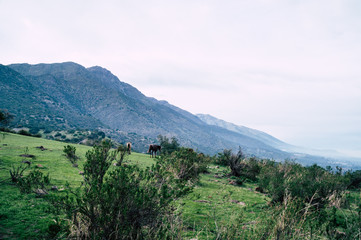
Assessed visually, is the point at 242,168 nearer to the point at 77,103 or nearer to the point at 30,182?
the point at 30,182

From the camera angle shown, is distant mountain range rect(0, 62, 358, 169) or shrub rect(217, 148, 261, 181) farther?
distant mountain range rect(0, 62, 358, 169)

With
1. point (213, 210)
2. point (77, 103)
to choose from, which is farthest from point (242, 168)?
point (77, 103)

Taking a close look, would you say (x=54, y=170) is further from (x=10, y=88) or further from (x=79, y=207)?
(x=10, y=88)

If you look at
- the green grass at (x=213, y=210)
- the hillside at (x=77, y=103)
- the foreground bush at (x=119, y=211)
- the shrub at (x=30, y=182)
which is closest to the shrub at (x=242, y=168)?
the green grass at (x=213, y=210)

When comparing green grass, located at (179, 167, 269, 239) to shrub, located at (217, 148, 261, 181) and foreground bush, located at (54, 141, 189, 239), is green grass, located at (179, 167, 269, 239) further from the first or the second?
shrub, located at (217, 148, 261, 181)

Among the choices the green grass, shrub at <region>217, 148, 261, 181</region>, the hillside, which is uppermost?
the hillside

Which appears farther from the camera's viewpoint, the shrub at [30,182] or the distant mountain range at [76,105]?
the distant mountain range at [76,105]

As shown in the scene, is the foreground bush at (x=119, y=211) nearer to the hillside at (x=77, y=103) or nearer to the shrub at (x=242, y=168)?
the shrub at (x=242, y=168)

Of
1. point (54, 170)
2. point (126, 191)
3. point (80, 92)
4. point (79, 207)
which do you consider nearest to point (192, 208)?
point (126, 191)

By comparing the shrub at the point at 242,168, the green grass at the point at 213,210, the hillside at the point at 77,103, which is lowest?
the green grass at the point at 213,210

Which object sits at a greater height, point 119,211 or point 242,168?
point 119,211

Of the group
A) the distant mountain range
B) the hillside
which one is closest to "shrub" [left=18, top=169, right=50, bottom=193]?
the distant mountain range

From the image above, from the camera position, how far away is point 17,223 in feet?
19.0

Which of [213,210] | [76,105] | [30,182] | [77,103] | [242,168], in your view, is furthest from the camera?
[77,103]
